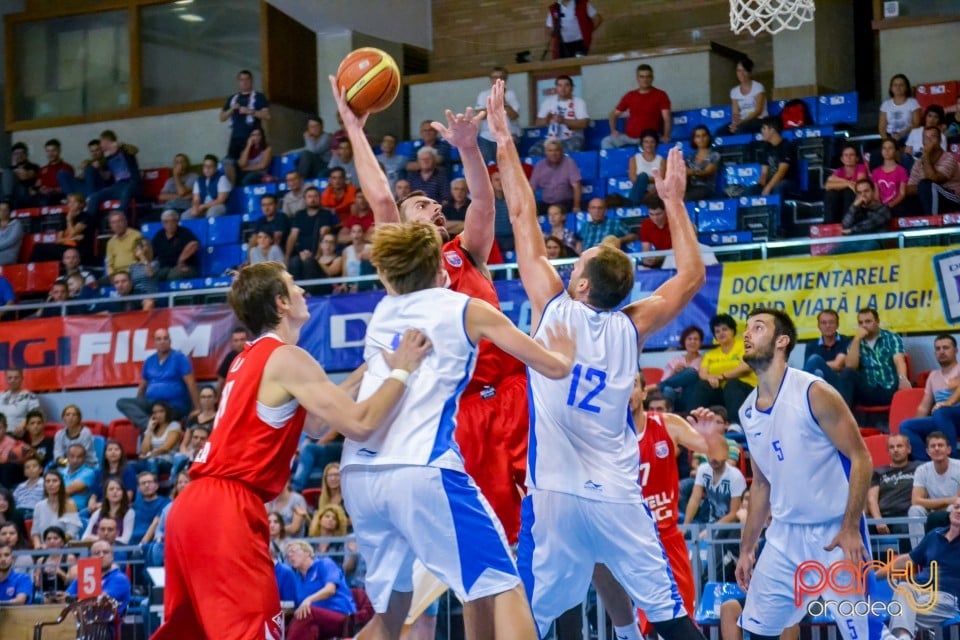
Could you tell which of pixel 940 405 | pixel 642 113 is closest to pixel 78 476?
pixel 642 113

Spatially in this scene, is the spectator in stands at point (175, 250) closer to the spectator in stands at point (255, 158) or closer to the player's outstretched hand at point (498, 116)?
the spectator in stands at point (255, 158)

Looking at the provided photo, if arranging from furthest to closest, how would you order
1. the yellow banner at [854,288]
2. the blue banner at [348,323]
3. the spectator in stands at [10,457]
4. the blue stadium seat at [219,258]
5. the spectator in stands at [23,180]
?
1. the spectator in stands at [23,180]
2. the blue stadium seat at [219,258]
3. the spectator in stands at [10,457]
4. the blue banner at [348,323]
5. the yellow banner at [854,288]

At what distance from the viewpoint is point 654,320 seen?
6348 millimetres

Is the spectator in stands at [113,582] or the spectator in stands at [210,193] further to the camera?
the spectator in stands at [210,193]

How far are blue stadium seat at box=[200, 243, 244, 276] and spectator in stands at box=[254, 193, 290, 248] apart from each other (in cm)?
71

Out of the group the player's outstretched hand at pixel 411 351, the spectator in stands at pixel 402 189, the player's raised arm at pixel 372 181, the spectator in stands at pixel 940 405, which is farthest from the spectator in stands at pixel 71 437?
the player's outstretched hand at pixel 411 351

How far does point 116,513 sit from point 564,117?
25.5 feet

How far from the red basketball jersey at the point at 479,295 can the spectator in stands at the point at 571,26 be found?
508 inches

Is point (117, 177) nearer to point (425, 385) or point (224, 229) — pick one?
point (224, 229)

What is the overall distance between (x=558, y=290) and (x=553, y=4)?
13533 mm

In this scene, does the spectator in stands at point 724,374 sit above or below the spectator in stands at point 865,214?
below

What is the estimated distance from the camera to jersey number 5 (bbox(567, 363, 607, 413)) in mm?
6090

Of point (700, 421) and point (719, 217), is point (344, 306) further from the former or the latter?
point (700, 421)

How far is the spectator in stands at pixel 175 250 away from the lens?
705 inches
